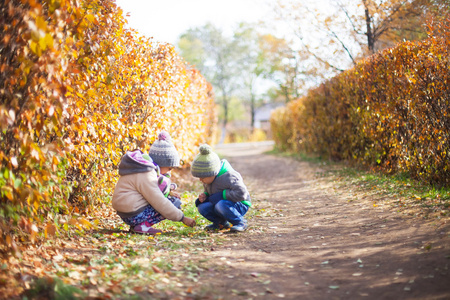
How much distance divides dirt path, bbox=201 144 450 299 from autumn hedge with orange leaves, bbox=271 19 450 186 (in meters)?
1.14

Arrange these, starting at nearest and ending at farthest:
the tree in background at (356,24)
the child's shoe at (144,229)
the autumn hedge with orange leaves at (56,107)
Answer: the autumn hedge with orange leaves at (56,107) < the child's shoe at (144,229) < the tree in background at (356,24)

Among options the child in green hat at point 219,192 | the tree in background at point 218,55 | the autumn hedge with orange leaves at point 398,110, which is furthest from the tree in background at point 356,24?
the tree in background at point 218,55

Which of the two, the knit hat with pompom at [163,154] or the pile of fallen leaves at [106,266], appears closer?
the pile of fallen leaves at [106,266]

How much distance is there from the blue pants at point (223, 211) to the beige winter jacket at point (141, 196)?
48cm

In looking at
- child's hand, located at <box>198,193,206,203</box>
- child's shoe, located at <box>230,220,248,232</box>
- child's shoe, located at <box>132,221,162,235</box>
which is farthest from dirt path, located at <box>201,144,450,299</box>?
child's shoe, located at <box>132,221,162,235</box>

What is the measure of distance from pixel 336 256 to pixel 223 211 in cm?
146

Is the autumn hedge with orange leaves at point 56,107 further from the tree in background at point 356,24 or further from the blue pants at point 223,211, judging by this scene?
the tree in background at point 356,24

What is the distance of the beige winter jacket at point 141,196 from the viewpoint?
184 inches

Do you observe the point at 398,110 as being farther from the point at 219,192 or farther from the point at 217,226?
the point at 217,226

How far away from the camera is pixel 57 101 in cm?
339

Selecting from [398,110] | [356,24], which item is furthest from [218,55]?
[398,110]

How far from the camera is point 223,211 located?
16.2 ft

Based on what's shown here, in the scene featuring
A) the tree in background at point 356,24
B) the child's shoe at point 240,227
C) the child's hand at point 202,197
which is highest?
the tree in background at point 356,24

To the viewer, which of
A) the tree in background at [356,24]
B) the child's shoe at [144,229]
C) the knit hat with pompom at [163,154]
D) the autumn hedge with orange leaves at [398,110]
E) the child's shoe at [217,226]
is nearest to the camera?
the child's shoe at [144,229]
